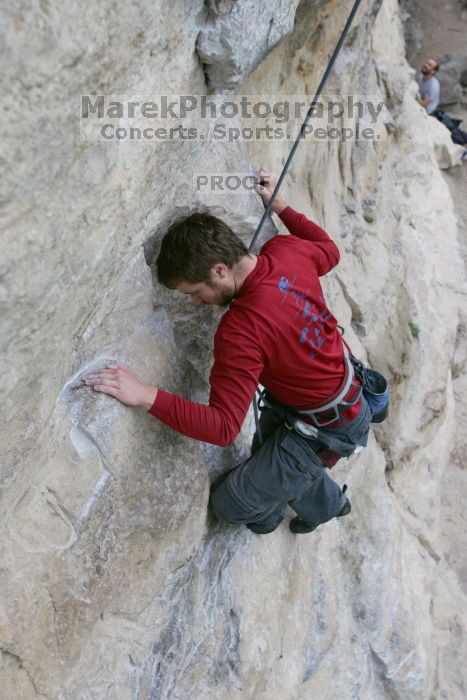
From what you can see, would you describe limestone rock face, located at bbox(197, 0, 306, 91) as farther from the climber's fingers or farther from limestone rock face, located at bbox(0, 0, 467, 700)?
the climber's fingers

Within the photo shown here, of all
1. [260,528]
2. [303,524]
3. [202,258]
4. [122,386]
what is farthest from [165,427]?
[303,524]

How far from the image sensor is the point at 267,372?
2539mm

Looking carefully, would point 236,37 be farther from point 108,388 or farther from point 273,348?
point 108,388

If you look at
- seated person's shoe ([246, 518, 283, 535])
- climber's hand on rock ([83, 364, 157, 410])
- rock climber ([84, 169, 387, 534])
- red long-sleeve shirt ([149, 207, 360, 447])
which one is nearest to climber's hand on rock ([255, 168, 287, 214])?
rock climber ([84, 169, 387, 534])

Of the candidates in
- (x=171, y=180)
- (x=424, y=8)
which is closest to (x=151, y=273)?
(x=171, y=180)

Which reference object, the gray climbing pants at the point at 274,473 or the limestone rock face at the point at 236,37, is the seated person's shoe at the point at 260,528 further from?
the limestone rock face at the point at 236,37

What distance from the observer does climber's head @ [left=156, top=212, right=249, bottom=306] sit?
7.57 ft

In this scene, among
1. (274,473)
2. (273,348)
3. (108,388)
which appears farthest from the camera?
(274,473)

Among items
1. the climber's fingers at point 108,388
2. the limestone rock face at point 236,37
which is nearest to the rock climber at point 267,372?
the climber's fingers at point 108,388

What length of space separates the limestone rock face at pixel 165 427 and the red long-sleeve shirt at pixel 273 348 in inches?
12.3

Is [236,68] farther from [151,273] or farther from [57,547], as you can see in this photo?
[57,547]

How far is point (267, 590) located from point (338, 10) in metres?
3.58

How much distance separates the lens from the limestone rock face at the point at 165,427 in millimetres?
1412

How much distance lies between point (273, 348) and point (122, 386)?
1.98ft
